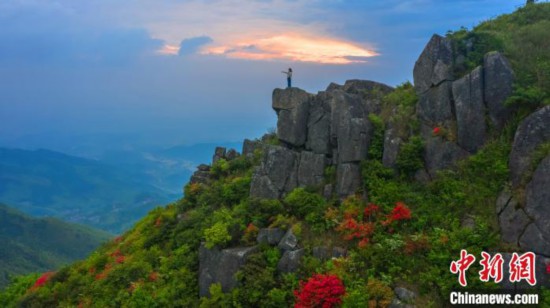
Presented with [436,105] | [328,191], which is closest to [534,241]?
[436,105]

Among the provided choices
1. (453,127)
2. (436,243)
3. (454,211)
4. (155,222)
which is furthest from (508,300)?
(155,222)

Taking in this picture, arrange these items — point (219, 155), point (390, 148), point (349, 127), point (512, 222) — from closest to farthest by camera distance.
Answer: point (512, 222) → point (390, 148) → point (349, 127) → point (219, 155)

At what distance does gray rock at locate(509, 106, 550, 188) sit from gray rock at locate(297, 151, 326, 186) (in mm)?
9710

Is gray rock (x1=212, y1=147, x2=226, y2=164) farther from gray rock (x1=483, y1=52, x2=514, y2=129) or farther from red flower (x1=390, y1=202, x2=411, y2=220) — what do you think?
gray rock (x1=483, y1=52, x2=514, y2=129)

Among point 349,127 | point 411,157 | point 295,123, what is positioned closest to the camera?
point 411,157

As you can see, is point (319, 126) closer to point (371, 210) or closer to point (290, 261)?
point (371, 210)

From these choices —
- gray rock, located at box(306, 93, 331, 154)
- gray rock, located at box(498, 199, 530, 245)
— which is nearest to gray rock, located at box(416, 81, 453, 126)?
gray rock, located at box(306, 93, 331, 154)

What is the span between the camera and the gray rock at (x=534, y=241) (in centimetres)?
1474

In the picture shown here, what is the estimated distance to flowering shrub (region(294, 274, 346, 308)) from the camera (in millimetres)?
15906

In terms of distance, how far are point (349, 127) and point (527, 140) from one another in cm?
869

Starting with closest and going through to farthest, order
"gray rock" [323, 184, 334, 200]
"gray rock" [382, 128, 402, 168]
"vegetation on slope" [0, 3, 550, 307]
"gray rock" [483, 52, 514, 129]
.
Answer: "vegetation on slope" [0, 3, 550, 307] → "gray rock" [483, 52, 514, 129] → "gray rock" [382, 128, 402, 168] → "gray rock" [323, 184, 334, 200]

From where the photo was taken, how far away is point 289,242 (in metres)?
19.5

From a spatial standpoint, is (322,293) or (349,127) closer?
(322,293)

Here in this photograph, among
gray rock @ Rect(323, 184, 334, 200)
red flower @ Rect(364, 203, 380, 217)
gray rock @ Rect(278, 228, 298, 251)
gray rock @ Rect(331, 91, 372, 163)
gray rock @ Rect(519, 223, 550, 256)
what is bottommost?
gray rock @ Rect(278, 228, 298, 251)
